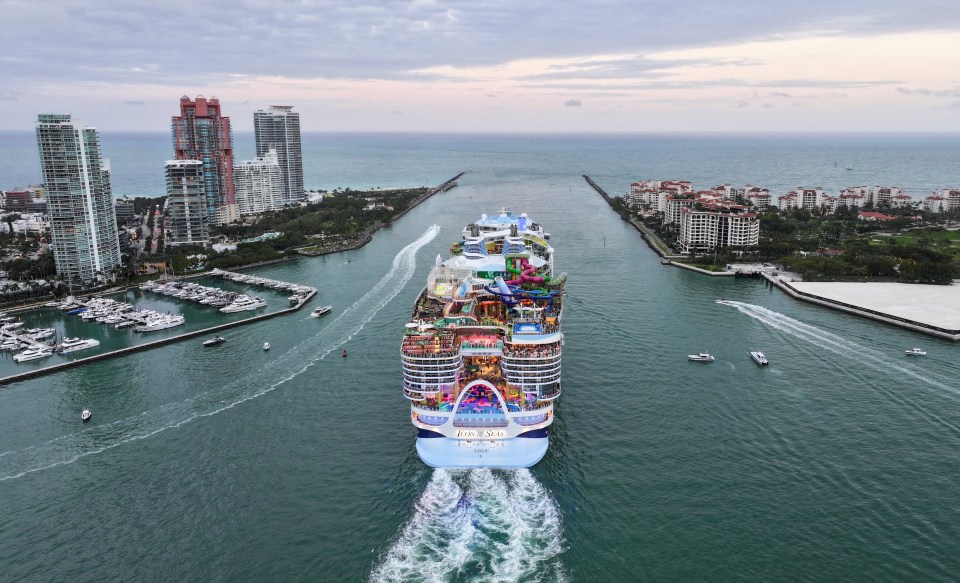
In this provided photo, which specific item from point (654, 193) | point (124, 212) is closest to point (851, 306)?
point (654, 193)

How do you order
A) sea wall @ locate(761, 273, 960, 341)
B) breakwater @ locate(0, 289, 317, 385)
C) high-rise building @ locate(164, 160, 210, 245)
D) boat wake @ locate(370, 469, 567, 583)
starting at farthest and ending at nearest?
high-rise building @ locate(164, 160, 210, 245) → sea wall @ locate(761, 273, 960, 341) → breakwater @ locate(0, 289, 317, 385) → boat wake @ locate(370, 469, 567, 583)

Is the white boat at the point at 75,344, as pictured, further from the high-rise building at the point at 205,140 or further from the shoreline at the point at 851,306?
the shoreline at the point at 851,306

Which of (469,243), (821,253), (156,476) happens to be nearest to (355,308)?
(469,243)

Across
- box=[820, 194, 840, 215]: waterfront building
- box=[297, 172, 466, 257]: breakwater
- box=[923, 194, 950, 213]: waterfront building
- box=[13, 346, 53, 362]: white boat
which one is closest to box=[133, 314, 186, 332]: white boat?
box=[13, 346, 53, 362]: white boat

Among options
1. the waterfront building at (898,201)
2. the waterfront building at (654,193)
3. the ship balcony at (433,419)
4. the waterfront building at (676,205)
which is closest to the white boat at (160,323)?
the ship balcony at (433,419)

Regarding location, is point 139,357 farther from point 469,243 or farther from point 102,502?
point 469,243

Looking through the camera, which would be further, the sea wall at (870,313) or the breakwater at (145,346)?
the sea wall at (870,313)

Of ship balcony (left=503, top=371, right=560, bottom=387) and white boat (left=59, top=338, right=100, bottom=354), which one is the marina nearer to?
white boat (left=59, top=338, right=100, bottom=354)
